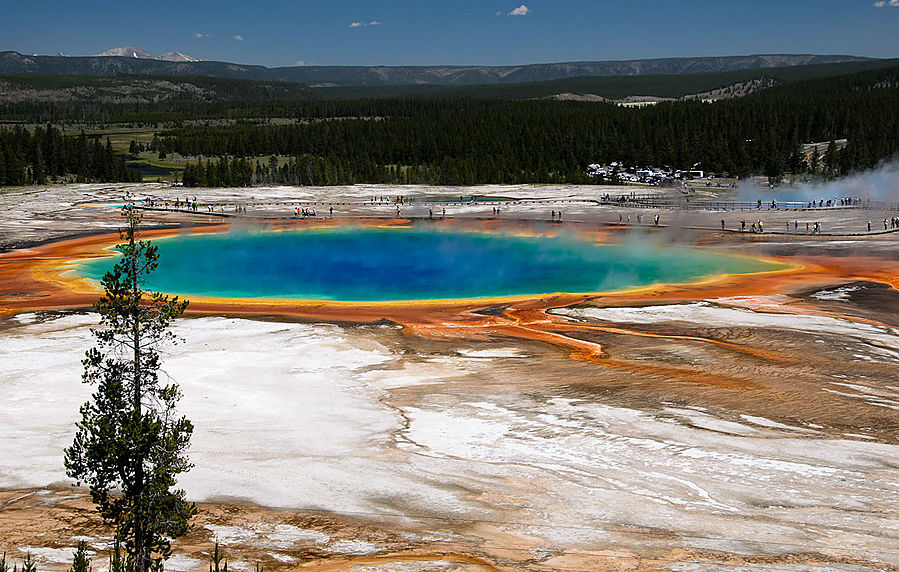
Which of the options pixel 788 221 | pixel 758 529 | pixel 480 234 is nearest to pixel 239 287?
pixel 480 234

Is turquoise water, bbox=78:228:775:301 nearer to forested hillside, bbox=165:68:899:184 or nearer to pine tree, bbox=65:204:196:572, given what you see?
pine tree, bbox=65:204:196:572

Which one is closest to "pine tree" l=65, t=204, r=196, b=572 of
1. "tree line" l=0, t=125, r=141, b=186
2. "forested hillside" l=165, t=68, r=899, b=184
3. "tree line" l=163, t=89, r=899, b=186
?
"forested hillside" l=165, t=68, r=899, b=184

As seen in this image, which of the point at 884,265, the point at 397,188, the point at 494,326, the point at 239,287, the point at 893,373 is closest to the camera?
the point at 893,373

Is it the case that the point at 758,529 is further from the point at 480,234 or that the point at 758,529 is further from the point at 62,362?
the point at 480,234

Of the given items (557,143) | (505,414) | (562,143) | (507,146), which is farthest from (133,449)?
(557,143)

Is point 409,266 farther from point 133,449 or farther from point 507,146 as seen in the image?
point 507,146
